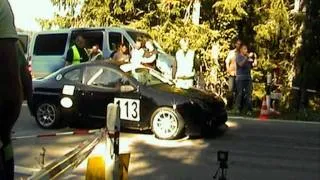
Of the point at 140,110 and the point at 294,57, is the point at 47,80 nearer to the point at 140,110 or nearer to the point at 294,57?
the point at 140,110

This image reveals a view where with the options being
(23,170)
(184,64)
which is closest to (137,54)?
(184,64)

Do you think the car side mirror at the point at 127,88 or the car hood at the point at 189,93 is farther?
the car side mirror at the point at 127,88

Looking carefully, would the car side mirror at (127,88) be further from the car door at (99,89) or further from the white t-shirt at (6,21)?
the white t-shirt at (6,21)

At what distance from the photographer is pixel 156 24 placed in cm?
2294

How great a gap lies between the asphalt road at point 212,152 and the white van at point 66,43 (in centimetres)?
512

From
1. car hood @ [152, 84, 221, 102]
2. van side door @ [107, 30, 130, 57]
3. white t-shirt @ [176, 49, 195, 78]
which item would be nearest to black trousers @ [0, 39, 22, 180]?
car hood @ [152, 84, 221, 102]

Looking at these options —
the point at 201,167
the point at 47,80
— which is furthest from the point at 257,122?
the point at 201,167

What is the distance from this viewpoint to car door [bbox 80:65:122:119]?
461 inches

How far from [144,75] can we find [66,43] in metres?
7.27

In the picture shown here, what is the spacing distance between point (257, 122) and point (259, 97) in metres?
8.53

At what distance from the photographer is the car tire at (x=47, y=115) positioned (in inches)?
478

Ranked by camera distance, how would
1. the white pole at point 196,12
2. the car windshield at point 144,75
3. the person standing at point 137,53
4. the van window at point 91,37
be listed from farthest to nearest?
the white pole at point 196,12 < the van window at point 91,37 < the person standing at point 137,53 < the car windshield at point 144,75

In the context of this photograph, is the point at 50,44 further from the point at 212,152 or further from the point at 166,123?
the point at 212,152

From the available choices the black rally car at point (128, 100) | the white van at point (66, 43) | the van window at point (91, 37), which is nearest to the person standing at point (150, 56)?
the white van at point (66, 43)
